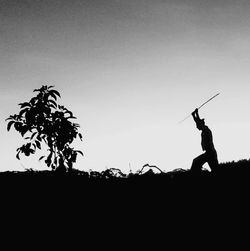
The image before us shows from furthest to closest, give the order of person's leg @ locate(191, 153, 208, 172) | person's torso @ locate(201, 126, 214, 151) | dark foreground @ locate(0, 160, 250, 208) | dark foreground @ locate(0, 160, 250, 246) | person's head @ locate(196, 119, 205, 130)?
person's head @ locate(196, 119, 205, 130) < person's torso @ locate(201, 126, 214, 151) < person's leg @ locate(191, 153, 208, 172) < dark foreground @ locate(0, 160, 250, 208) < dark foreground @ locate(0, 160, 250, 246)

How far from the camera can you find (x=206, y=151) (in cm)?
968

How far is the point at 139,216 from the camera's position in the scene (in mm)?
4359

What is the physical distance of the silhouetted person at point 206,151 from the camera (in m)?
9.39

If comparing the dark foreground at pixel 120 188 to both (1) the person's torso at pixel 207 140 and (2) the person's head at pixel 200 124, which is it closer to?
(1) the person's torso at pixel 207 140

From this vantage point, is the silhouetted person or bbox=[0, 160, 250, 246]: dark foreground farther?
the silhouetted person

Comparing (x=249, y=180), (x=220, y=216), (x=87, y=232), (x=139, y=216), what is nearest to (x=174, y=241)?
(x=139, y=216)

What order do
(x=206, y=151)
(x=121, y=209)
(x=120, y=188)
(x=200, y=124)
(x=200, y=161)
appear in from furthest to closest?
(x=200, y=124) → (x=206, y=151) → (x=200, y=161) → (x=120, y=188) → (x=121, y=209)

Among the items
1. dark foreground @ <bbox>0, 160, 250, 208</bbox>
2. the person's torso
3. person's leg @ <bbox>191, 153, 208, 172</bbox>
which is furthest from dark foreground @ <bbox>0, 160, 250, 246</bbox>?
the person's torso

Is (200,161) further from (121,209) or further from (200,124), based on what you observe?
(121,209)

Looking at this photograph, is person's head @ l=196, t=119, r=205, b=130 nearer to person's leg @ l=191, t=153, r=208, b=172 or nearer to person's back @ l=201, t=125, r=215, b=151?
person's back @ l=201, t=125, r=215, b=151

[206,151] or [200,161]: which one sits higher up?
[206,151]

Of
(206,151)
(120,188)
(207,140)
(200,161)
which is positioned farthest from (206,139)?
(120,188)

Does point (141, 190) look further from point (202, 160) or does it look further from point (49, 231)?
point (202, 160)

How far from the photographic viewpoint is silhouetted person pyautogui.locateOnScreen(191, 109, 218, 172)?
939 cm
